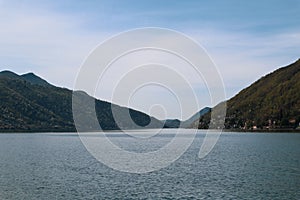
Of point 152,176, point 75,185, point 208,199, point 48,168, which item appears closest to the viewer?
point 208,199

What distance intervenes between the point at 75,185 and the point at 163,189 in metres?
14.1

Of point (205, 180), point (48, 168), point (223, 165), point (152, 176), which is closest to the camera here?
point (205, 180)

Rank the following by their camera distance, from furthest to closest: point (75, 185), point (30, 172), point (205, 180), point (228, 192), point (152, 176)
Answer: point (30, 172) → point (152, 176) → point (205, 180) → point (75, 185) → point (228, 192)

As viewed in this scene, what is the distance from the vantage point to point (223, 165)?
9375 centimetres

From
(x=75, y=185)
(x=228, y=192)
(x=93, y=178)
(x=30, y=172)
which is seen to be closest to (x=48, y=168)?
(x=30, y=172)

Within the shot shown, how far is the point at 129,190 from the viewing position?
200ft

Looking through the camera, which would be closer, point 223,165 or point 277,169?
point 277,169

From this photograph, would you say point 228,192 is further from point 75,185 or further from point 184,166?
point 184,166

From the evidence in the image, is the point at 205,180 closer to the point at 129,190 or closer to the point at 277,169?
the point at 129,190

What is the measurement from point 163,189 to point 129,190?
4997 millimetres

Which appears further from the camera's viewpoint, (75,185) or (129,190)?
(75,185)

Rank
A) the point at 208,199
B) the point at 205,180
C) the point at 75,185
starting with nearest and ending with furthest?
the point at 208,199
the point at 75,185
the point at 205,180

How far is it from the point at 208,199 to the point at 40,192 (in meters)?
24.0

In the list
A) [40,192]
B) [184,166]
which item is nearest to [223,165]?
[184,166]
